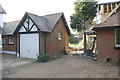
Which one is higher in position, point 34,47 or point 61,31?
point 61,31

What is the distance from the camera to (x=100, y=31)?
860 cm

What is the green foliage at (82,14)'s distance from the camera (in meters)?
21.6

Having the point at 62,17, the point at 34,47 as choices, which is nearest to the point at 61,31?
the point at 62,17

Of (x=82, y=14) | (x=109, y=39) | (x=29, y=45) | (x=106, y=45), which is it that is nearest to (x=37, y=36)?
(x=29, y=45)

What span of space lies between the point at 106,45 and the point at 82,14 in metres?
15.4

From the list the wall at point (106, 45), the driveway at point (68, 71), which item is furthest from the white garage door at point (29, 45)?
the wall at point (106, 45)

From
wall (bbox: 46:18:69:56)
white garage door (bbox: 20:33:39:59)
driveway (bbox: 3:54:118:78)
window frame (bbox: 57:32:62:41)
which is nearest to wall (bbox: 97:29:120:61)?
driveway (bbox: 3:54:118:78)

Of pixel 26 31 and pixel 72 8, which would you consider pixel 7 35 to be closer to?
pixel 26 31

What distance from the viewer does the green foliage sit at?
2163cm

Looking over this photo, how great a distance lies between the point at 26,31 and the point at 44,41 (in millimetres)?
2692

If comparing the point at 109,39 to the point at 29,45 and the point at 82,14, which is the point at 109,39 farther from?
the point at 82,14

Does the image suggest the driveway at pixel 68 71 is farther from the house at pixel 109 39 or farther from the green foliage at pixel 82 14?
the green foliage at pixel 82 14

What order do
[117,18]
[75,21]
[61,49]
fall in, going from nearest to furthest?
[117,18] → [61,49] → [75,21]

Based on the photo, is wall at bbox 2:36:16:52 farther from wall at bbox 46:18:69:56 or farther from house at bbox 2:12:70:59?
wall at bbox 46:18:69:56
